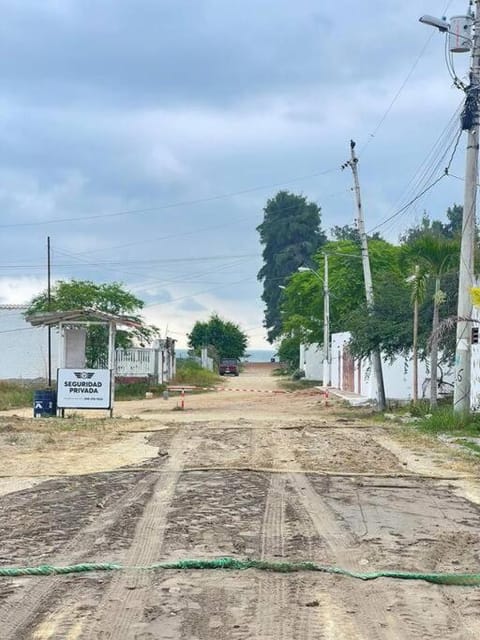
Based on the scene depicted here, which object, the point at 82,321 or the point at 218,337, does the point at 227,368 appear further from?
the point at 82,321

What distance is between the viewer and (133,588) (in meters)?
6.75

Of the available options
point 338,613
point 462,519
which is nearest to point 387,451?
point 462,519

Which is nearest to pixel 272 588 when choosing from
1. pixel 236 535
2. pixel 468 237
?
pixel 236 535

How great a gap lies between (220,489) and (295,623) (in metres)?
6.07

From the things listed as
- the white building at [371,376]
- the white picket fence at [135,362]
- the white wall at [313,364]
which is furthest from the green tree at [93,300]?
the white wall at [313,364]

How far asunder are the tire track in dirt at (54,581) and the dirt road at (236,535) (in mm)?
20

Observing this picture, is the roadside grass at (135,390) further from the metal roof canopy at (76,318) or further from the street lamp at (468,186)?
the street lamp at (468,186)

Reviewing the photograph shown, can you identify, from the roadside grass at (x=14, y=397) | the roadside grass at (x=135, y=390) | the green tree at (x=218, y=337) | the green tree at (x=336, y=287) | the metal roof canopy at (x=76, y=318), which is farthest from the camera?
the green tree at (x=218, y=337)

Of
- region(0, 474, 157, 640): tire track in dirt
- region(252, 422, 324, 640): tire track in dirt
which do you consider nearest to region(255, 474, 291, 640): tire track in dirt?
region(252, 422, 324, 640): tire track in dirt

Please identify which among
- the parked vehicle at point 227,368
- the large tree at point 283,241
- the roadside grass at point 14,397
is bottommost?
the roadside grass at point 14,397

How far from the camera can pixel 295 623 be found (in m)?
5.86

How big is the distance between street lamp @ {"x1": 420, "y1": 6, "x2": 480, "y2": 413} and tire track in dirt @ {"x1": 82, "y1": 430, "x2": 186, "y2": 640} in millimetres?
13501

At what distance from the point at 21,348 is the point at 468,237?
37.8 m

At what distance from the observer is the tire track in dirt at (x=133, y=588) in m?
5.74
